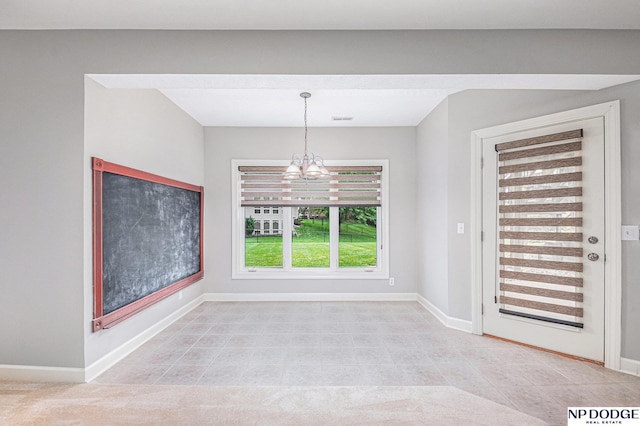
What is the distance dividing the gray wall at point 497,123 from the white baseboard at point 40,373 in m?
3.68

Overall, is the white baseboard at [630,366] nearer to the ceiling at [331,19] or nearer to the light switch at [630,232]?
the light switch at [630,232]

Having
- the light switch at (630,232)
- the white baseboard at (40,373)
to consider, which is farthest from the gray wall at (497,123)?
the white baseboard at (40,373)

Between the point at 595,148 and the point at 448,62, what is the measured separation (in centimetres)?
159

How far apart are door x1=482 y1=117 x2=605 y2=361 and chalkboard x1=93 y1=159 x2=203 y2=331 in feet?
11.8

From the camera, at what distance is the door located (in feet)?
9.53

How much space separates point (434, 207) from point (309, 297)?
7.54 feet

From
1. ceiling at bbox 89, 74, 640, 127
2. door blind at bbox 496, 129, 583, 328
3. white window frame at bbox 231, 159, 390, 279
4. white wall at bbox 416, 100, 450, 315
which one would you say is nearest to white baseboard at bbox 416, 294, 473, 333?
white wall at bbox 416, 100, 450, 315

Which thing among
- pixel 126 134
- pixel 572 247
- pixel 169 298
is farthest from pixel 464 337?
pixel 126 134

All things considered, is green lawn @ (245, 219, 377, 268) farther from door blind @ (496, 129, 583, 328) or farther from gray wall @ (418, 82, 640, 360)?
door blind @ (496, 129, 583, 328)

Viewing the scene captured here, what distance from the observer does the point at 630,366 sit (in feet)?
8.89

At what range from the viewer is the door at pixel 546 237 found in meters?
2.91

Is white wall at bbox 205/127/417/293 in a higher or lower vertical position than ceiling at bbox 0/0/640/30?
lower

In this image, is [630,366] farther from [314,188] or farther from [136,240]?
[136,240]

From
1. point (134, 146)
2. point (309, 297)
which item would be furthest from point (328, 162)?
point (134, 146)
